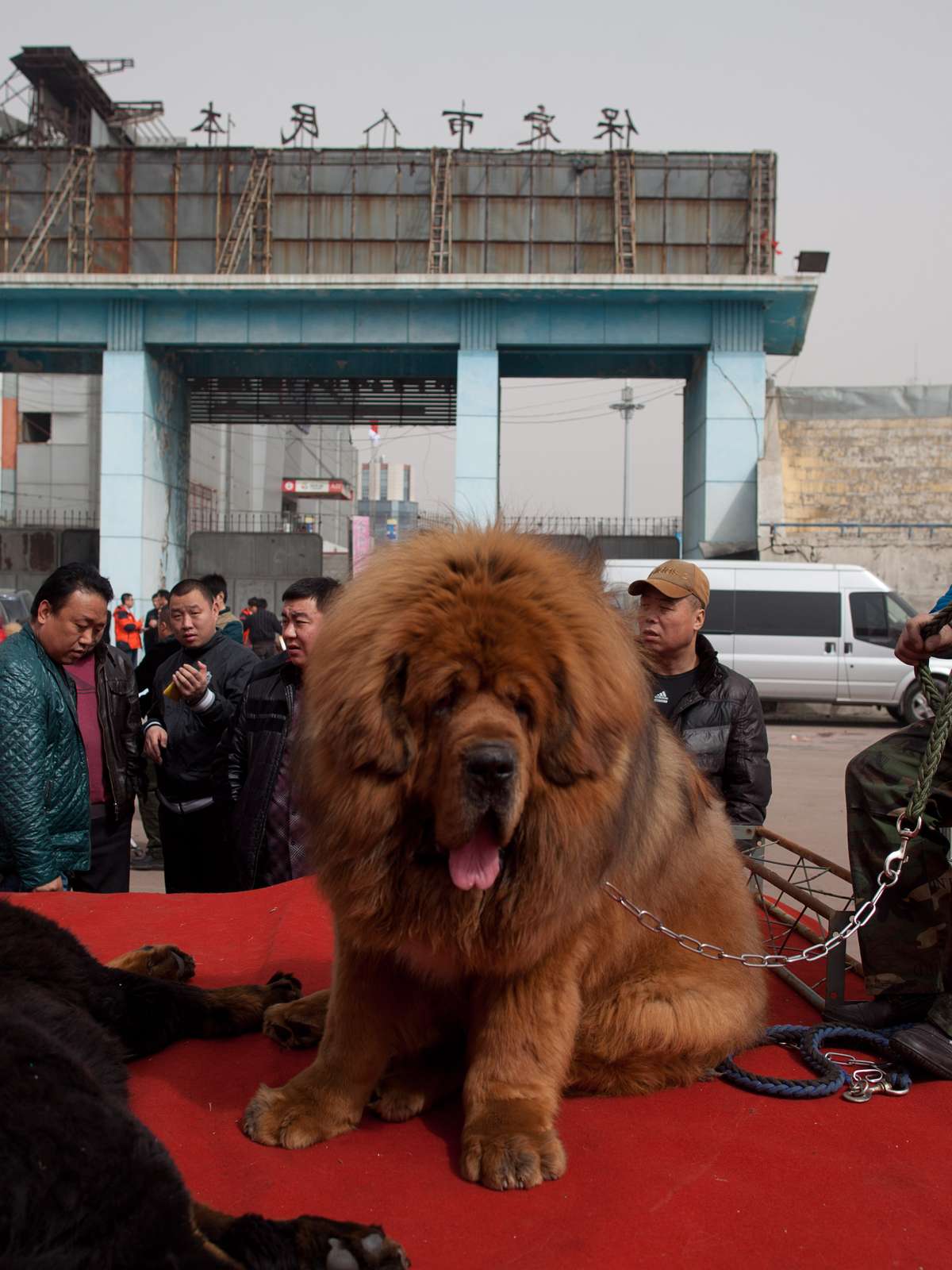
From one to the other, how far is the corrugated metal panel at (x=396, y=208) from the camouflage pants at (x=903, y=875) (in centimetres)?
2115

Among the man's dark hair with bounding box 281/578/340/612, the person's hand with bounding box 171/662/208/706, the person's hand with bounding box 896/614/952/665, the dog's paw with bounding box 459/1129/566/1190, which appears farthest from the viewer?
the person's hand with bounding box 171/662/208/706

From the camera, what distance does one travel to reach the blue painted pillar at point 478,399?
22312 millimetres

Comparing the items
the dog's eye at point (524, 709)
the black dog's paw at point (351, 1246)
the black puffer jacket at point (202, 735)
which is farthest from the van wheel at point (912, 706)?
the black dog's paw at point (351, 1246)

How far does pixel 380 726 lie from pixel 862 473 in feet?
80.4

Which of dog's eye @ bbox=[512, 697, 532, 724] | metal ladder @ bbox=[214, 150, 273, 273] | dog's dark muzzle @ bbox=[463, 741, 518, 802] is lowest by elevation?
dog's dark muzzle @ bbox=[463, 741, 518, 802]

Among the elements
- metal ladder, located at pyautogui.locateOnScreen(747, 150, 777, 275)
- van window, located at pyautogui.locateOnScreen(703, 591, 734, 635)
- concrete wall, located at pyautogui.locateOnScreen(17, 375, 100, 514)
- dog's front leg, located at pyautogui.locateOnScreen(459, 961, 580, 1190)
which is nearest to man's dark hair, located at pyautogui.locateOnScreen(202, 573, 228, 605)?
dog's front leg, located at pyautogui.locateOnScreen(459, 961, 580, 1190)

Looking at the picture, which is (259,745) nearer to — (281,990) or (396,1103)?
(281,990)

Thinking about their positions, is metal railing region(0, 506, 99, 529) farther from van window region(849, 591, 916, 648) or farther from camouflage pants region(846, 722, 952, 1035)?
camouflage pants region(846, 722, 952, 1035)

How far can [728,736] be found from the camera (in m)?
4.46

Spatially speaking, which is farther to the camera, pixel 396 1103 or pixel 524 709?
pixel 396 1103

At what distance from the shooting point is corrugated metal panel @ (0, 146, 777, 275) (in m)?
→ 22.2

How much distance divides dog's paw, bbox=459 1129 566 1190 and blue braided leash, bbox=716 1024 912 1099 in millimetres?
711

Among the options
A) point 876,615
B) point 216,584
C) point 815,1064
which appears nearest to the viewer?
point 815,1064

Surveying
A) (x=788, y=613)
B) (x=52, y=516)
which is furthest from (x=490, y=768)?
(x=52, y=516)
